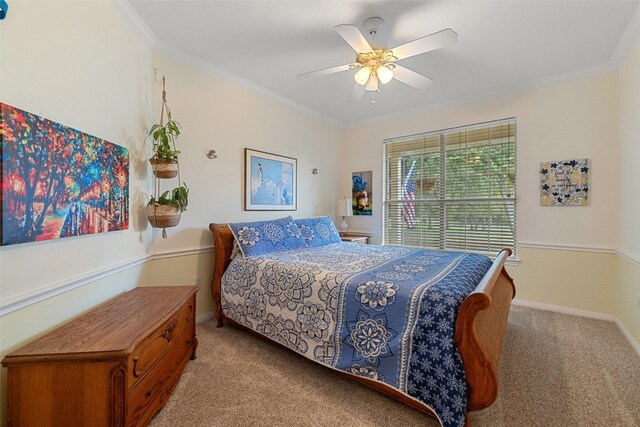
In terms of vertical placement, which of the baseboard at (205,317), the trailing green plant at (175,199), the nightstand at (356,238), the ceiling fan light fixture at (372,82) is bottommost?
the baseboard at (205,317)

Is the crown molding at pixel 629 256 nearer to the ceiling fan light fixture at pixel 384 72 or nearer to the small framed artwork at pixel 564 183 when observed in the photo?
the small framed artwork at pixel 564 183

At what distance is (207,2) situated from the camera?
203cm

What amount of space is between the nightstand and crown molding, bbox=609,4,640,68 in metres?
3.32

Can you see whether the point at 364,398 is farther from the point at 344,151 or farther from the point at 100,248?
the point at 344,151

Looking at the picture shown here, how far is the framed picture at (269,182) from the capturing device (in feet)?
11.0

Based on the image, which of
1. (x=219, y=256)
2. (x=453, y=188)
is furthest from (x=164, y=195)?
(x=453, y=188)

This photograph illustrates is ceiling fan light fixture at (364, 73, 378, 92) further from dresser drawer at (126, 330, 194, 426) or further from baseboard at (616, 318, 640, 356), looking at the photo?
baseboard at (616, 318, 640, 356)

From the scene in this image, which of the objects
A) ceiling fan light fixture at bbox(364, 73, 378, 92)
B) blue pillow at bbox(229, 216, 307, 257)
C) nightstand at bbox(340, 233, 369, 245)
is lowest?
nightstand at bbox(340, 233, 369, 245)

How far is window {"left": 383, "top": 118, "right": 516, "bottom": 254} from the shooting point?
11.6ft

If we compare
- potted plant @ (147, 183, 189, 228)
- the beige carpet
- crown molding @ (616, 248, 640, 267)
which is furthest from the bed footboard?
potted plant @ (147, 183, 189, 228)

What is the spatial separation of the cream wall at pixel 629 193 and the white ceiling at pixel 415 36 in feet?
1.00

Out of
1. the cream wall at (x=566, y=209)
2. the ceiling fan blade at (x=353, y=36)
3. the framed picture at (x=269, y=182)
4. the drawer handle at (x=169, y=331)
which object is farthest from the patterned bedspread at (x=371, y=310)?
the ceiling fan blade at (x=353, y=36)

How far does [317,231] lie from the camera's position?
3.46m

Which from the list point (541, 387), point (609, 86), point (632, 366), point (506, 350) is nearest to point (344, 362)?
point (541, 387)
